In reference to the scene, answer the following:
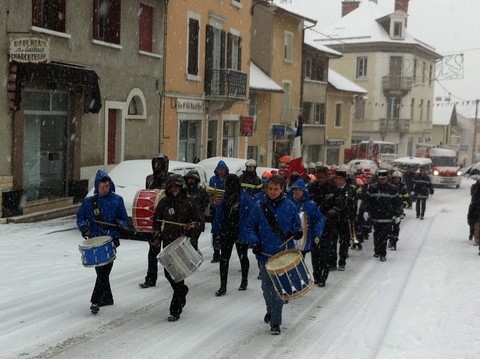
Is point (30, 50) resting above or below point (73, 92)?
above

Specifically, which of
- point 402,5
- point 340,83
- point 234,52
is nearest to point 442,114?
point 402,5

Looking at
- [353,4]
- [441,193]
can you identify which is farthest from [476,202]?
[353,4]

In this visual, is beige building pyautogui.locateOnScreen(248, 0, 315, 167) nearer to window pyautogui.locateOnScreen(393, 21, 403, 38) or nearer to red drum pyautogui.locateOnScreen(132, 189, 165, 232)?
window pyautogui.locateOnScreen(393, 21, 403, 38)

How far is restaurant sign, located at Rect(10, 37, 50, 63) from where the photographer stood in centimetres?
1406

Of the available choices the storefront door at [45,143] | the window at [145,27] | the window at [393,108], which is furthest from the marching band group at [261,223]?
the window at [393,108]

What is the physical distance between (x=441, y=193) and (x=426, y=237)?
59.9ft

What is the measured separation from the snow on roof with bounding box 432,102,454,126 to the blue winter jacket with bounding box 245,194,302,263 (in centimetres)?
6983

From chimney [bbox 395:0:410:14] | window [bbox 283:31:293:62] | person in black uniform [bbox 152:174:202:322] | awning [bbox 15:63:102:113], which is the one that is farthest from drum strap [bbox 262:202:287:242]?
chimney [bbox 395:0:410:14]

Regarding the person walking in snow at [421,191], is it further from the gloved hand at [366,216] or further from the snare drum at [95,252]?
the snare drum at [95,252]

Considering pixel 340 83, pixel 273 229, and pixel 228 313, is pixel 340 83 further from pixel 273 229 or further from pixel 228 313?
pixel 273 229

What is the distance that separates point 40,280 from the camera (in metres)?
9.97

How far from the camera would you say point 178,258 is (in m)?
7.80

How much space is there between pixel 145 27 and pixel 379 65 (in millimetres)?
38983

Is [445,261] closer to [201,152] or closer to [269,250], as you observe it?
[269,250]
